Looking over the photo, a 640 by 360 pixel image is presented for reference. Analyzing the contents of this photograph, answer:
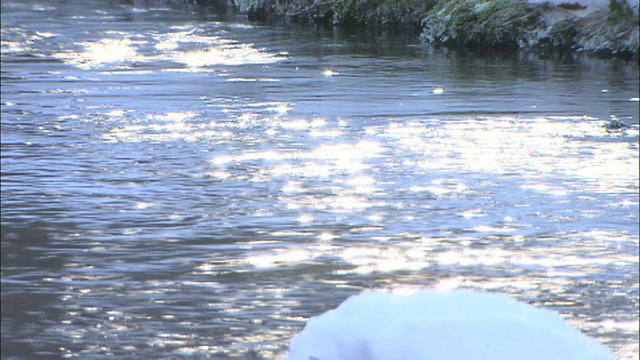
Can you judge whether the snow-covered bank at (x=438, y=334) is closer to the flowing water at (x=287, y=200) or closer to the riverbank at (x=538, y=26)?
the flowing water at (x=287, y=200)

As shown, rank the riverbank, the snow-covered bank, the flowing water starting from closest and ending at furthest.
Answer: the snow-covered bank → the flowing water → the riverbank

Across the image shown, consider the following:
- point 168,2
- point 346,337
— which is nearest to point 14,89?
point 346,337

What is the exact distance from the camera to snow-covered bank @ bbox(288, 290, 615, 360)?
455cm

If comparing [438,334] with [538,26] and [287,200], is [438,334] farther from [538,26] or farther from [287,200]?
[538,26]

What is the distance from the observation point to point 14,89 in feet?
58.5

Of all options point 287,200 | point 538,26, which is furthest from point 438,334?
point 538,26

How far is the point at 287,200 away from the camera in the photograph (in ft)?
33.8

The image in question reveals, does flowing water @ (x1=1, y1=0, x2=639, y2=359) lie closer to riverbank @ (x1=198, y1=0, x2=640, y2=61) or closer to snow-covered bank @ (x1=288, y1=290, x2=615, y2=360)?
snow-covered bank @ (x1=288, y1=290, x2=615, y2=360)

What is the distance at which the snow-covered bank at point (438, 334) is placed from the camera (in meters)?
4.55

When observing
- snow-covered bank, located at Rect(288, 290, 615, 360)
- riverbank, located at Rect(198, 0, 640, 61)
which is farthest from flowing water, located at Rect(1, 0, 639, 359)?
riverbank, located at Rect(198, 0, 640, 61)

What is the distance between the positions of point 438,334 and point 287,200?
226 inches

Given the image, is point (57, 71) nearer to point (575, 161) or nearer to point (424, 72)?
point (424, 72)

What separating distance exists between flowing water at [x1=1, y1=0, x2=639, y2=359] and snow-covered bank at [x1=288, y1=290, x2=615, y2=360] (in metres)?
1.61

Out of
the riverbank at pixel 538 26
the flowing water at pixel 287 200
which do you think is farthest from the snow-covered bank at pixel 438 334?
the riverbank at pixel 538 26
